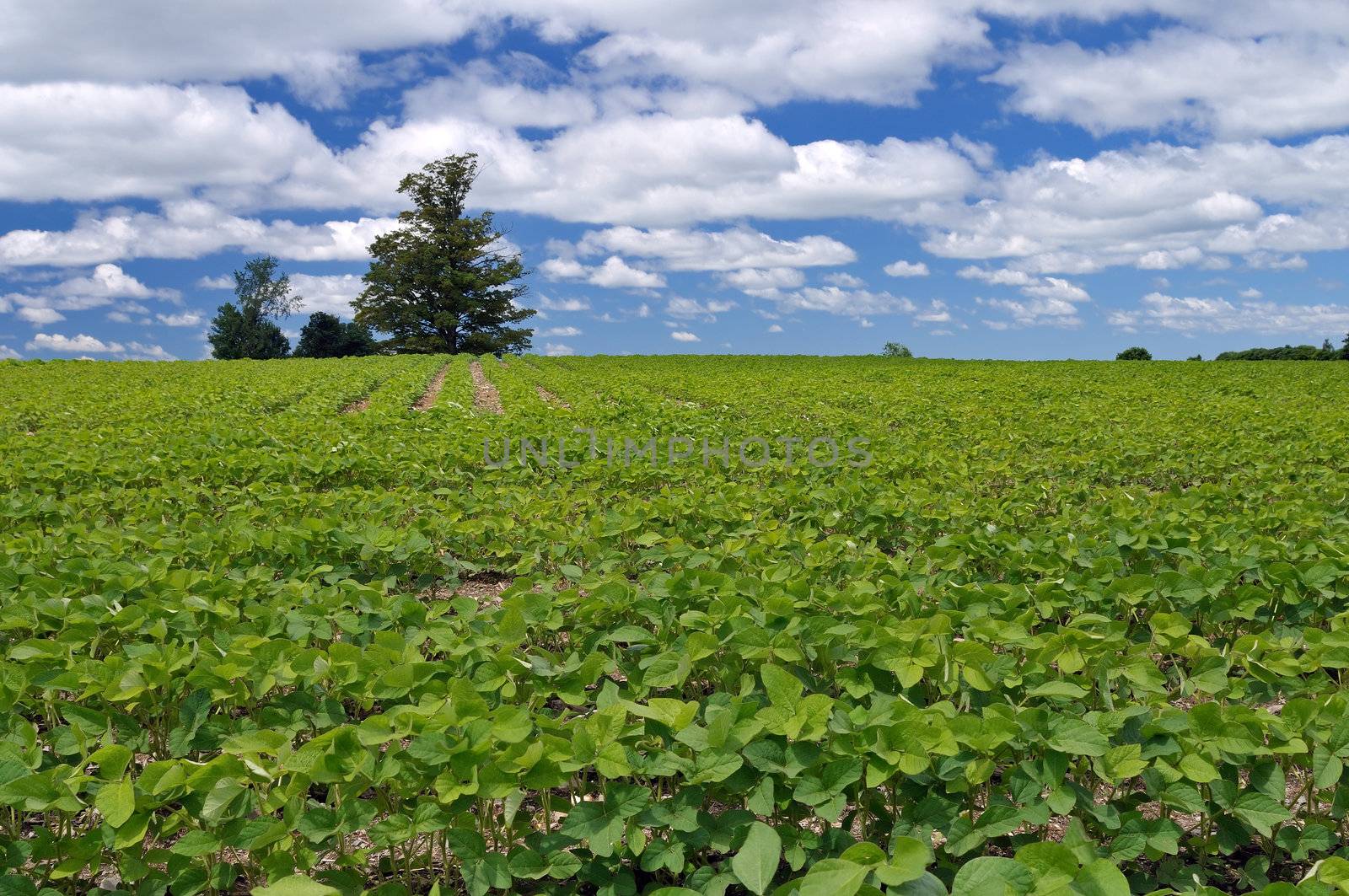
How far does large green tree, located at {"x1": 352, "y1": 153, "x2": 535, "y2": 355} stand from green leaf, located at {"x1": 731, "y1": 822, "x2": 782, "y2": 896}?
5539cm

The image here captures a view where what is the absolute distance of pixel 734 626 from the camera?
9.55 ft

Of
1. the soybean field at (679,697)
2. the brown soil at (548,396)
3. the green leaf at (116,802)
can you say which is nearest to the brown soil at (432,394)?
the brown soil at (548,396)

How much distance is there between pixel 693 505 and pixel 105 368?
28.3m

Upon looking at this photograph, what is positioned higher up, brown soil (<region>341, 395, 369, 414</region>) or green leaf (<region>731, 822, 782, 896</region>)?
brown soil (<region>341, 395, 369, 414</region>)

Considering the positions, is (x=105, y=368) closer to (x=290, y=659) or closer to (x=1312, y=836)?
(x=290, y=659)

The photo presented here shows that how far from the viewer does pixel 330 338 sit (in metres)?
60.7

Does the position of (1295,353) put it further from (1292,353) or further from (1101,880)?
(1101,880)

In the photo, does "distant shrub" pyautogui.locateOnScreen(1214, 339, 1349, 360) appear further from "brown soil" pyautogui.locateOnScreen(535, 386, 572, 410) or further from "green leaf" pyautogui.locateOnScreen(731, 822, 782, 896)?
"green leaf" pyautogui.locateOnScreen(731, 822, 782, 896)

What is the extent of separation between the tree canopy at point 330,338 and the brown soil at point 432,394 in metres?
32.4

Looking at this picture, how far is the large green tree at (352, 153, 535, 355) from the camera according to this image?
5631 centimetres

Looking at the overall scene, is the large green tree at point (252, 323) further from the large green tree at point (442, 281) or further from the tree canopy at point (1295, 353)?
the tree canopy at point (1295, 353)

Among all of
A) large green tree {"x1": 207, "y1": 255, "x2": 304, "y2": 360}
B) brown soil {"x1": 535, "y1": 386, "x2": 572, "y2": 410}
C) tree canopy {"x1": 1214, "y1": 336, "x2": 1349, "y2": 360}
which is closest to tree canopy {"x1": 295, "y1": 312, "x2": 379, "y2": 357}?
large green tree {"x1": 207, "y1": 255, "x2": 304, "y2": 360}

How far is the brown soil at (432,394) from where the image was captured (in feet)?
60.0

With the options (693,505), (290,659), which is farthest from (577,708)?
(693,505)
